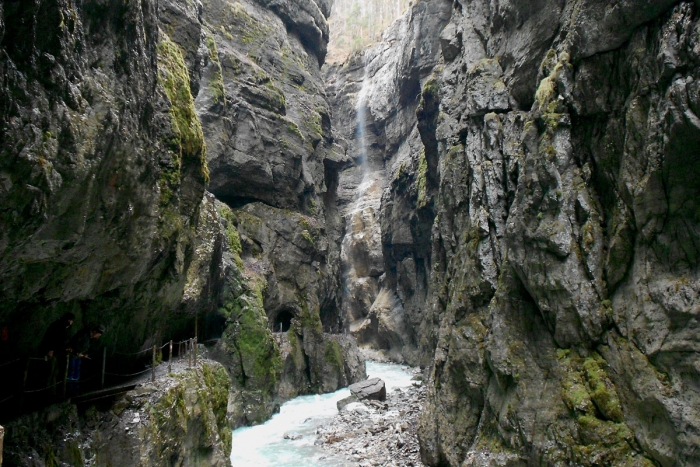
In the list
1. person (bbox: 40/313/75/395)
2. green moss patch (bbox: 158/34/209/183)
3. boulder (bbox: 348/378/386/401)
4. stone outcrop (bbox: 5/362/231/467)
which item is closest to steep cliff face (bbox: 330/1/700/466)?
stone outcrop (bbox: 5/362/231/467)

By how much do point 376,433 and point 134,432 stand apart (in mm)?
12875

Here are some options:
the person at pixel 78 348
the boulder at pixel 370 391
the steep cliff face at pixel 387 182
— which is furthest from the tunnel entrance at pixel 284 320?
the person at pixel 78 348

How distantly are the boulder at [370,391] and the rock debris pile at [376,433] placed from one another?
448 mm

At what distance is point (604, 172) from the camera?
11.3m

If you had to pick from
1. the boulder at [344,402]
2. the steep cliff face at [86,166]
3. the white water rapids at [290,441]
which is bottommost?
the white water rapids at [290,441]

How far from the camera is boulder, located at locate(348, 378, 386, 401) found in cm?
2562

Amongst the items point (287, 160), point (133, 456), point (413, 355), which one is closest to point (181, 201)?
point (133, 456)

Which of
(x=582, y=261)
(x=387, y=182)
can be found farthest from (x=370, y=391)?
(x=387, y=182)

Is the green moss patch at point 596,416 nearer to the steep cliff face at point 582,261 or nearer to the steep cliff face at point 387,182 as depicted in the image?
the steep cliff face at point 582,261

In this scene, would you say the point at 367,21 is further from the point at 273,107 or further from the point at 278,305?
the point at 278,305

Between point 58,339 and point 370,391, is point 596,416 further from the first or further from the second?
point 370,391

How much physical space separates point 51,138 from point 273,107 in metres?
29.8

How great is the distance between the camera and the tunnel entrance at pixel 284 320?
101 feet

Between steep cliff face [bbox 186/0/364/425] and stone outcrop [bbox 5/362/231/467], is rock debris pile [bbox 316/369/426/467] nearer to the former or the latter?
steep cliff face [bbox 186/0/364/425]
